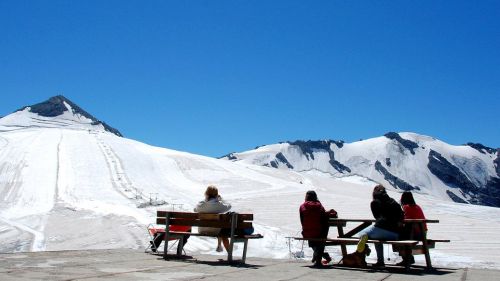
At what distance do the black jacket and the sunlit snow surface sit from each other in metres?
3.32

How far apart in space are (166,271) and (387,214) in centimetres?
447

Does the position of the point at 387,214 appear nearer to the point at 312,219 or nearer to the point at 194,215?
the point at 312,219

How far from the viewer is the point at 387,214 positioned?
10.9m

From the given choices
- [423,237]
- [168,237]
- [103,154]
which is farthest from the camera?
[103,154]

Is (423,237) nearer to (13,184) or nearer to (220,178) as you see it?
(13,184)

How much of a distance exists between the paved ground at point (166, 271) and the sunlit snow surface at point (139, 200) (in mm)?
3669

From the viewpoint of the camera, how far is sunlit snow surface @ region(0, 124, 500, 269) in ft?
56.4

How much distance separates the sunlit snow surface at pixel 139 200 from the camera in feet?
56.4

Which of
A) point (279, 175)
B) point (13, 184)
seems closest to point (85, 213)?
point (13, 184)

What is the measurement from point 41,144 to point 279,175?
25646mm

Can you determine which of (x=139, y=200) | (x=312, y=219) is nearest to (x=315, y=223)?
(x=312, y=219)

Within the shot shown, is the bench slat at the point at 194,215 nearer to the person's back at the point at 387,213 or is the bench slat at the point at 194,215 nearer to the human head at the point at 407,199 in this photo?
the person's back at the point at 387,213

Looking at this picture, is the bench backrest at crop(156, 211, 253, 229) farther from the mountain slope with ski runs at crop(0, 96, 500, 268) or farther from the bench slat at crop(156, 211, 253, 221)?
the mountain slope with ski runs at crop(0, 96, 500, 268)

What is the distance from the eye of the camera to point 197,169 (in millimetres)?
46781
